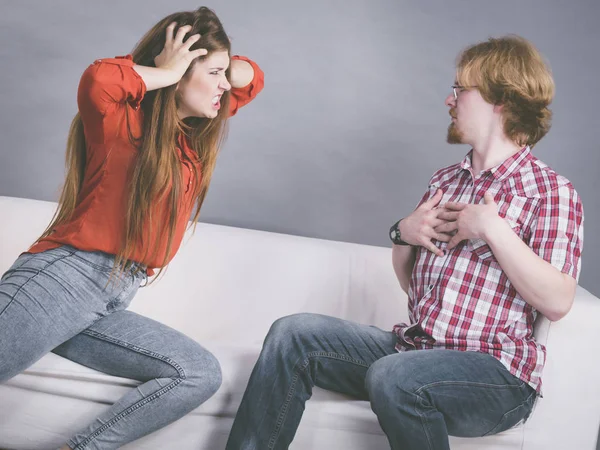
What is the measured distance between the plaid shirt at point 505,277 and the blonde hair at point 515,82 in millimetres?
72

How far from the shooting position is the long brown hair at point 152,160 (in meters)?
1.65

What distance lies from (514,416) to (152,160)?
3.34 ft

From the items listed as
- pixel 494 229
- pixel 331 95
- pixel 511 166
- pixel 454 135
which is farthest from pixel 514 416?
pixel 331 95

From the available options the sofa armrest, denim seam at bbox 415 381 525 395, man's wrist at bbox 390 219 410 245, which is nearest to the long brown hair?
man's wrist at bbox 390 219 410 245

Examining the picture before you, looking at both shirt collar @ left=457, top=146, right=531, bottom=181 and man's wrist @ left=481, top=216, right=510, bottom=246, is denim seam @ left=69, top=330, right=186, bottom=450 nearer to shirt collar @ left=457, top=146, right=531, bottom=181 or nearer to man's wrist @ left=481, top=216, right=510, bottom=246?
man's wrist @ left=481, top=216, right=510, bottom=246

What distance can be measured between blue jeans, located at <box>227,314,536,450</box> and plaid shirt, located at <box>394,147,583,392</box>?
0.06 metres

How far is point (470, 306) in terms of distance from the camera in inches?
63.3

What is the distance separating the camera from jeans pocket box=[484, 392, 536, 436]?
1562 millimetres

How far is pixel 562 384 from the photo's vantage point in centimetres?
173

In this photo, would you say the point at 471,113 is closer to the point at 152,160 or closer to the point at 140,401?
the point at 152,160

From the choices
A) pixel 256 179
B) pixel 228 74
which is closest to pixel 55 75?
pixel 256 179

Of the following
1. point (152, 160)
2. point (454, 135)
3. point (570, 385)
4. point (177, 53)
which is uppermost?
point (177, 53)

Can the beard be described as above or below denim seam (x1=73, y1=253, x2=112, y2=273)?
above

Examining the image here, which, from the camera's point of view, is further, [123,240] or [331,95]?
[331,95]
